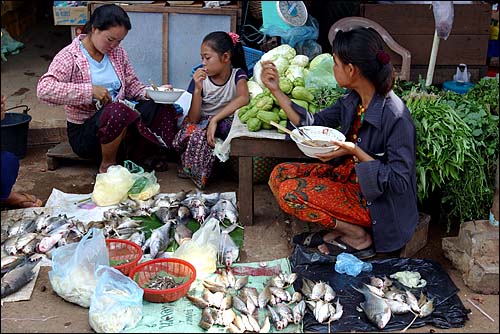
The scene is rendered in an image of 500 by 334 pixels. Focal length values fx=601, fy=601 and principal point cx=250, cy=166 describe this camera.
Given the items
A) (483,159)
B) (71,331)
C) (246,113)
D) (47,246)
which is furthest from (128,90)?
(483,159)

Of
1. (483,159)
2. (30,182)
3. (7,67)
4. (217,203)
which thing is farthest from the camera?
(7,67)

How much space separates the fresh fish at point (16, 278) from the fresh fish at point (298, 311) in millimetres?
1517

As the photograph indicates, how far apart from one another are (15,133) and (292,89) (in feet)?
8.07

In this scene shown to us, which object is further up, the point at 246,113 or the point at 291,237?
the point at 246,113

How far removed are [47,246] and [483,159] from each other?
9.36 ft

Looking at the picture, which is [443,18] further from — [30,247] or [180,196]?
[30,247]

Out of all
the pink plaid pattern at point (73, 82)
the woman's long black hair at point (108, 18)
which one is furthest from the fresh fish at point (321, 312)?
the woman's long black hair at point (108, 18)

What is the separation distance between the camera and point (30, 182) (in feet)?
16.0

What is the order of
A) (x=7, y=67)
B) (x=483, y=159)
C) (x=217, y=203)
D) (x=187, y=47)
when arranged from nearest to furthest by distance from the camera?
(x=483, y=159) → (x=217, y=203) → (x=187, y=47) → (x=7, y=67)

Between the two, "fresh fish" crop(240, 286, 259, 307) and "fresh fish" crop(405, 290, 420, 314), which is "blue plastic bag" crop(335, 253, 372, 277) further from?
"fresh fish" crop(240, 286, 259, 307)

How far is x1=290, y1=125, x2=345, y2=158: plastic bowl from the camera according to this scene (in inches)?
135

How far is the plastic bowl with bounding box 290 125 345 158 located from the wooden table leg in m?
0.49

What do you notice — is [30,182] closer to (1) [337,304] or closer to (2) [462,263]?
(1) [337,304]

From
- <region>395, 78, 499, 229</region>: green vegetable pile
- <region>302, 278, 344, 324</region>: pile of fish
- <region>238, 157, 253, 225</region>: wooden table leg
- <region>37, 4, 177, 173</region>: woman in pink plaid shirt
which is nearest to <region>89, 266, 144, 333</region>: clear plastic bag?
<region>302, 278, 344, 324</region>: pile of fish
